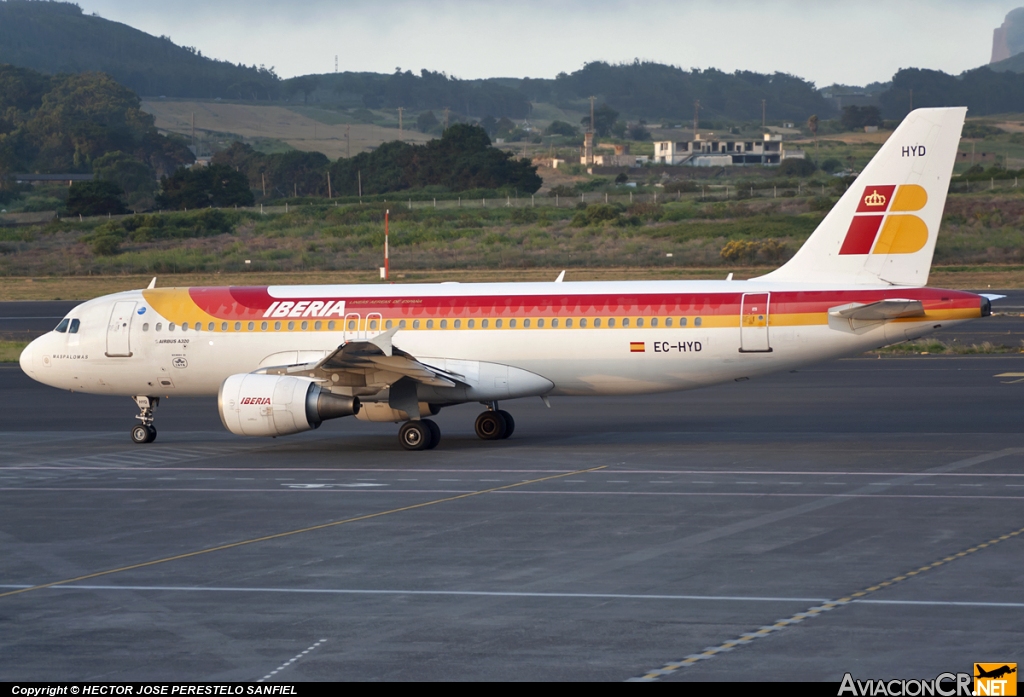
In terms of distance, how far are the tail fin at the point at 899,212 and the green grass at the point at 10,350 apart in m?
32.1

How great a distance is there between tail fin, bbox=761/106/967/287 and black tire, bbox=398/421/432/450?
852 cm

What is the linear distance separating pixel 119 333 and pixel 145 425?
7.32 ft

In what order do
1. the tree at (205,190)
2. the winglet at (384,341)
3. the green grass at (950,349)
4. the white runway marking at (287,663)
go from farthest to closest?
1. the tree at (205,190)
2. the green grass at (950,349)
3. the winglet at (384,341)
4. the white runway marking at (287,663)

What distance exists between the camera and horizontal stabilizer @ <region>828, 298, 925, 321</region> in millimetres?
23969

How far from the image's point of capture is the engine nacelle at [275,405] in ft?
81.5

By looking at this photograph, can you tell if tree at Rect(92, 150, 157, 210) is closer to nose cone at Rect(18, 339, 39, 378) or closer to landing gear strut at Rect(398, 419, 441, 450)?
nose cone at Rect(18, 339, 39, 378)

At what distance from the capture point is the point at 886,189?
2530 centimetres

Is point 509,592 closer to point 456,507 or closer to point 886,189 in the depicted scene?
point 456,507

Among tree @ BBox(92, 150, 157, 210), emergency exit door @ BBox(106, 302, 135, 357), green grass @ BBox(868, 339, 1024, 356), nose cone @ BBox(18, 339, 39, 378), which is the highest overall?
tree @ BBox(92, 150, 157, 210)

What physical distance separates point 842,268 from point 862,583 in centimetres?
1252

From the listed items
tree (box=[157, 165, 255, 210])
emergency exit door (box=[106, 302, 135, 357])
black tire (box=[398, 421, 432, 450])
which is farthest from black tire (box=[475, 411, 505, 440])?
tree (box=[157, 165, 255, 210])

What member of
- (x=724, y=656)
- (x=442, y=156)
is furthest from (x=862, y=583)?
(x=442, y=156)

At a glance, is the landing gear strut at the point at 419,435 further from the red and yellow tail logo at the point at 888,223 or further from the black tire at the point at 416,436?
the red and yellow tail logo at the point at 888,223

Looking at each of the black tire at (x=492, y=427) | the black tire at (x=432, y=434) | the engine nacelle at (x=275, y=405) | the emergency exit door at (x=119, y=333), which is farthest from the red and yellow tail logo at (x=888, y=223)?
the emergency exit door at (x=119, y=333)
